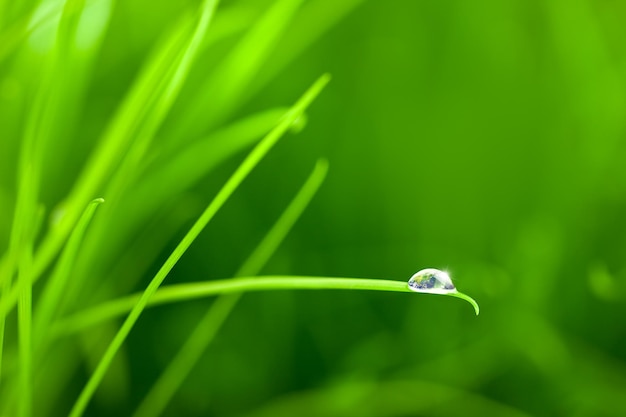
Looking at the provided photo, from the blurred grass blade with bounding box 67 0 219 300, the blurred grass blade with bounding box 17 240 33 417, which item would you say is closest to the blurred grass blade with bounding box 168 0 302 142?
the blurred grass blade with bounding box 67 0 219 300

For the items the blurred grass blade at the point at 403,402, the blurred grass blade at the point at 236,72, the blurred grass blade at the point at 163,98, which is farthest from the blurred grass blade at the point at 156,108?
the blurred grass blade at the point at 403,402

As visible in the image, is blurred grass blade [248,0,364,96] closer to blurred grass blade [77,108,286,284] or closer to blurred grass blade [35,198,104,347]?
blurred grass blade [77,108,286,284]

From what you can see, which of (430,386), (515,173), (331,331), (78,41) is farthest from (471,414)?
(78,41)

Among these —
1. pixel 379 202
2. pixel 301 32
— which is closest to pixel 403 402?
pixel 379 202

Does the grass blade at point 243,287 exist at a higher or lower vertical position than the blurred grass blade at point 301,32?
lower

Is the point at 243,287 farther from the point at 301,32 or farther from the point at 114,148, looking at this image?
the point at 301,32

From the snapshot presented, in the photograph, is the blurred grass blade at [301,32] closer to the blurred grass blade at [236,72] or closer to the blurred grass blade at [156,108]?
the blurred grass blade at [236,72]

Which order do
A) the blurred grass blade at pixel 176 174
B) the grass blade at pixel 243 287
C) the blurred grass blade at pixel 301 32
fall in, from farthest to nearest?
the blurred grass blade at pixel 301 32, the blurred grass blade at pixel 176 174, the grass blade at pixel 243 287
